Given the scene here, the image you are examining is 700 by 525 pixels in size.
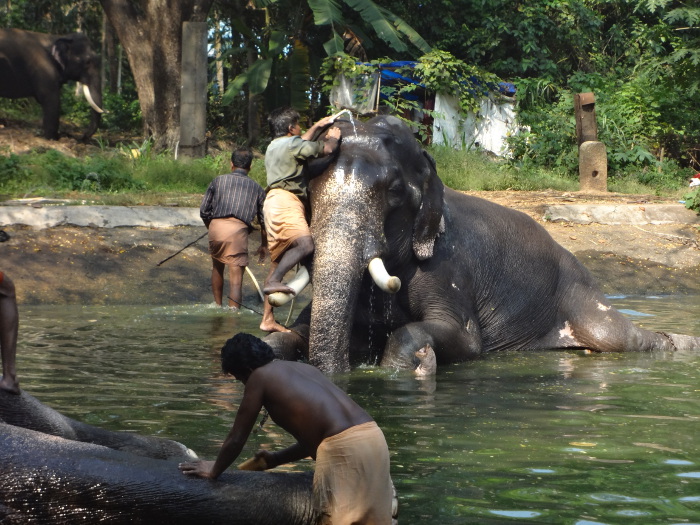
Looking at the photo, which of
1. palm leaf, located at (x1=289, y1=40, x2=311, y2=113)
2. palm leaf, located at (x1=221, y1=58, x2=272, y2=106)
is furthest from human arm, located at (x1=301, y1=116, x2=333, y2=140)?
palm leaf, located at (x1=221, y1=58, x2=272, y2=106)

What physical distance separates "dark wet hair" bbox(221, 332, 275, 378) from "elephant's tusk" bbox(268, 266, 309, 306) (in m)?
3.19

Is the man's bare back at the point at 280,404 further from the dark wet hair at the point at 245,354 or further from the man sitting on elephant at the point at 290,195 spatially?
the man sitting on elephant at the point at 290,195

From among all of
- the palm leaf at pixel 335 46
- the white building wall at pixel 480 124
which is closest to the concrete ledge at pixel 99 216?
the palm leaf at pixel 335 46

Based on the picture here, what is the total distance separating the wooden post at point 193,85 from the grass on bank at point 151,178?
1.37 feet

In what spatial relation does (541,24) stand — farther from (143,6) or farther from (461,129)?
(143,6)

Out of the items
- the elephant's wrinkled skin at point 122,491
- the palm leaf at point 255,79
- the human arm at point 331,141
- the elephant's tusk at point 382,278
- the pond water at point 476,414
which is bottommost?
the pond water at point 476,414

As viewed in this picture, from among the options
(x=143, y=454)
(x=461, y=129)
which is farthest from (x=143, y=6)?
(x=143, y=454)

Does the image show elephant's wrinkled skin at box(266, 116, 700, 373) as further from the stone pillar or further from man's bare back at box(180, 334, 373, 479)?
the stone pillar

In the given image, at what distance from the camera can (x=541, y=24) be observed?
26.4 metres

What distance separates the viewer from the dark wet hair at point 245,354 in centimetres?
443

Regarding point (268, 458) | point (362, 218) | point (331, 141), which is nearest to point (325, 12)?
point (331, 141)

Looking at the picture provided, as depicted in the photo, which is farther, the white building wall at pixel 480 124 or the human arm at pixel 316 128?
the white building wall at pixel 480 124

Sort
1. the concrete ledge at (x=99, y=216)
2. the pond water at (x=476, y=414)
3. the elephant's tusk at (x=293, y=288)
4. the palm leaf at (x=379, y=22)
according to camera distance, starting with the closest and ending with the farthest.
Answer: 1. the pond water at (x=476, y=414)
2. the elephant's tusk at (x=293, y=288)
3. the concrete ledge at (x=99, y=216)
4. the palm leaf at (x=379, y=22)

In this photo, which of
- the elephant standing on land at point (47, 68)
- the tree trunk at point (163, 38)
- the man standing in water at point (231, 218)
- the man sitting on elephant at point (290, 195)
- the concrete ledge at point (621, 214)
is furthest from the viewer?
the elephant standing on land at point (47, 68)
